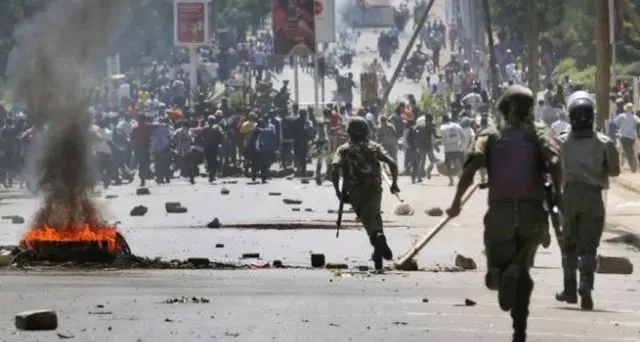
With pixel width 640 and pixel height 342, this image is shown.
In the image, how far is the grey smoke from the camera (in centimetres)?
2033

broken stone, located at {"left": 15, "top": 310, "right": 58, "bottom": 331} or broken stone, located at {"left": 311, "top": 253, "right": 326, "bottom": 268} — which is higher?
broken stone, located at {"left": 15, "top": 310, "right": 58, "bottom": 331}

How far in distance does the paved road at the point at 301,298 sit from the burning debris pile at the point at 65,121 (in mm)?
987

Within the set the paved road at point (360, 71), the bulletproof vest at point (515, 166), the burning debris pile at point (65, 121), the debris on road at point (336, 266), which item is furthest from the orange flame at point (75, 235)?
the paved road at point (360, 71)

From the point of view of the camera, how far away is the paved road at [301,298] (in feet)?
42.8

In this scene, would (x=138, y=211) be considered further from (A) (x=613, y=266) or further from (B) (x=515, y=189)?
(B) (x=515, y=189)

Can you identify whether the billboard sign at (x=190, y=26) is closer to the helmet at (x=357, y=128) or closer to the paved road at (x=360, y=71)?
the paved road at (x=360, y=71)

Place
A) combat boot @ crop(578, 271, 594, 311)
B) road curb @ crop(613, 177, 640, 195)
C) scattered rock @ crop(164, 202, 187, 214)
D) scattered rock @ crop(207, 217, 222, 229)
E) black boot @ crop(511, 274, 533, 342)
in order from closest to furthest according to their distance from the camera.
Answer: black boot @ crop(511, 274, 533, 342), combat boot @ crop(578, 271, 594, 311), scattered rock @ crop(207, 217, 222, 229), scattered rock @ crop(164, 202, 187, 214), road curb @ crop(613, 177, 640, 195)

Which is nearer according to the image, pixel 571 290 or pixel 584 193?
pixel 584 193

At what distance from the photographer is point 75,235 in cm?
1906

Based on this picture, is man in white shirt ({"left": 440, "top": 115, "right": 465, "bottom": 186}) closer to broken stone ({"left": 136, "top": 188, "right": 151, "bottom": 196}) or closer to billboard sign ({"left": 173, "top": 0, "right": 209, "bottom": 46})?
broken stone ({"left": 136, "top": 188, "right": 151, "bottom": 196})

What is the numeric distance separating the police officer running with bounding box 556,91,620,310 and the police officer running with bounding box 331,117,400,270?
3.95m

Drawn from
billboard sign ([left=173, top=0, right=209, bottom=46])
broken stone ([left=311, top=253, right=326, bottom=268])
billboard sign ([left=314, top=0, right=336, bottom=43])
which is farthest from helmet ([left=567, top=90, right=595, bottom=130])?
billboard sign ([left=173, top=0, right=209, bottom=46])

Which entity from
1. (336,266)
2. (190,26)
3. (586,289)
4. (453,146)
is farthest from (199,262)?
(190,26)

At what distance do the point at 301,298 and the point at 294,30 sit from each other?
144 feet
